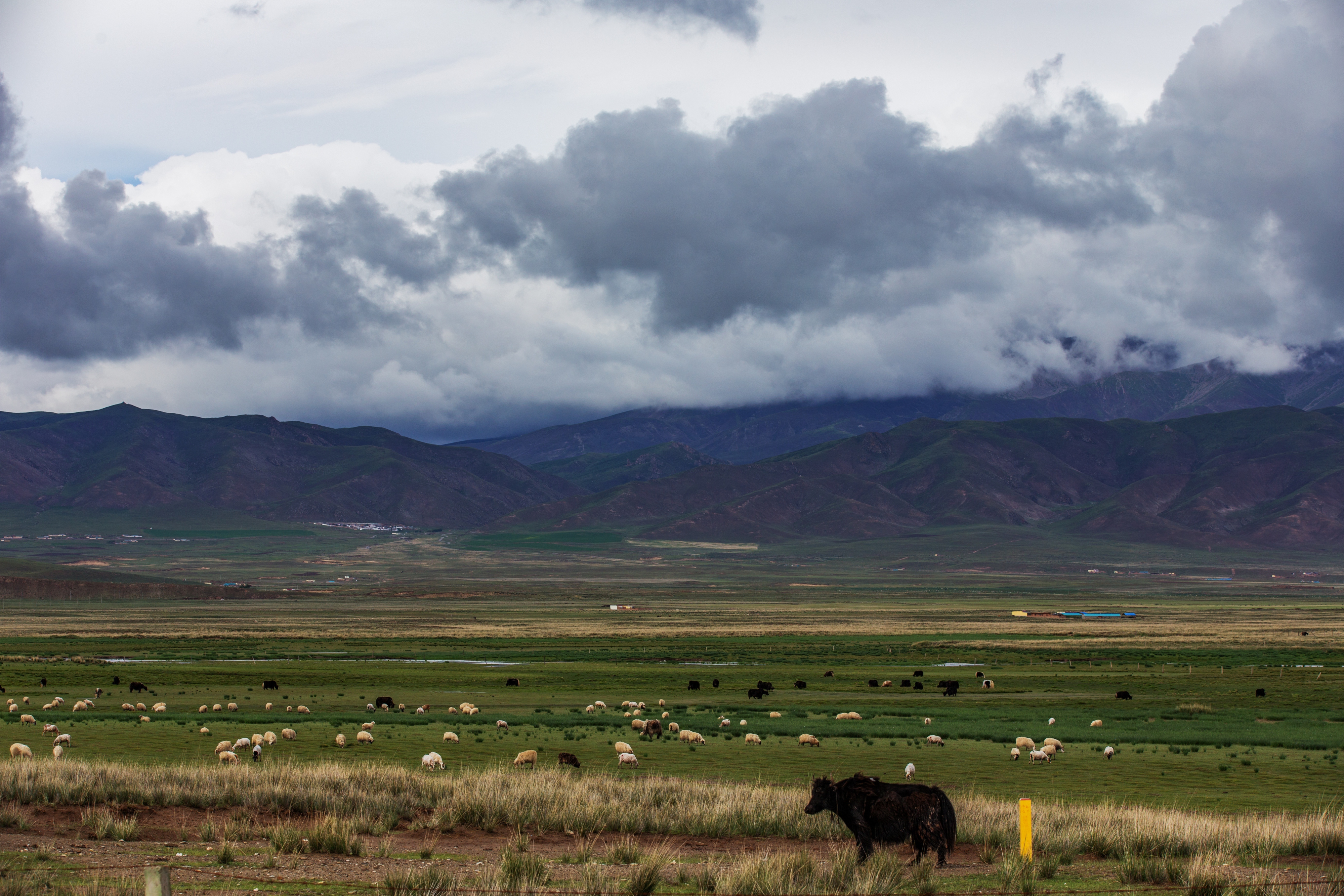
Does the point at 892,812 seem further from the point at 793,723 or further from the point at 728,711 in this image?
the point at 728,711

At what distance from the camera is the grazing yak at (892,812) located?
1467 cm

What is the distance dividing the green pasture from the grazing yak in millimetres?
8902

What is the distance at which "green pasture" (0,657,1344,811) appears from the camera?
26.5m

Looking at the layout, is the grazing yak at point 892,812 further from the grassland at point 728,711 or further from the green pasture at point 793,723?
the green pasture at point 793,723

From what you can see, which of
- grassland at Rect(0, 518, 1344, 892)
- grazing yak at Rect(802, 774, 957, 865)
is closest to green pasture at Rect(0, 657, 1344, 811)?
grassland at Rect(0, 518, 1344, 892)

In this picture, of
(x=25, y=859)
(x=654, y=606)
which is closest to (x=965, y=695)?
(x=25, y=859)

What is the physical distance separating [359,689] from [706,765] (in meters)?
30.1

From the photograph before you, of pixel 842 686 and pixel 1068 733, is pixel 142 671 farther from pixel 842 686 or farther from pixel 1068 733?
pixel 1068 733

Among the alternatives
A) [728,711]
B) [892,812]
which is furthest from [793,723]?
[892,812]

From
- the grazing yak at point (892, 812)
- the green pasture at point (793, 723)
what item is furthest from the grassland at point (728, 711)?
the grazing yak at point (892, 812)

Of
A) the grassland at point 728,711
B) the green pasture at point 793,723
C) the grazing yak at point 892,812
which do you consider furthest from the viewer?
the green pasture at point 793,723

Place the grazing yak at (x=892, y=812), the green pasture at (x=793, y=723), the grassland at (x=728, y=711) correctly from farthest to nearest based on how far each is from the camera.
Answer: the green pasture at (x=793, y=723) < the grassland at (x=728, y=711) < the grazing yak at (x=892, y=812)

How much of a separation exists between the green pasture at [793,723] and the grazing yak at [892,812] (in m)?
8.90

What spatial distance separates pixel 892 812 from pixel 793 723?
2504 cm
